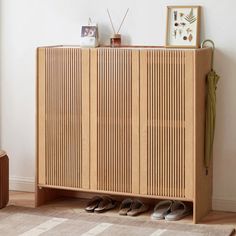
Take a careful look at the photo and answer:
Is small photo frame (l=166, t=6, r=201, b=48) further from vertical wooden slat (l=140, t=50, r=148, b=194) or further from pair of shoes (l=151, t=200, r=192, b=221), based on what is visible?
pair of shoes (l=151, t=200, r=192, b=221)

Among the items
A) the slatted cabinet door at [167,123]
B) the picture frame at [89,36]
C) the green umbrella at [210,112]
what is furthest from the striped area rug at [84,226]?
the picture frame at [89,36]

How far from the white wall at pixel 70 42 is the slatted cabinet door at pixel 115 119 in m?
0.41

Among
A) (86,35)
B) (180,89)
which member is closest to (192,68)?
(180,89)

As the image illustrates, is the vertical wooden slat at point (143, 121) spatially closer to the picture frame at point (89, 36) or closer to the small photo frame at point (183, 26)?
the small photo frame at point (183, 26)

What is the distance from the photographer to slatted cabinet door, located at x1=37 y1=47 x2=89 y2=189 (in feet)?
15.8

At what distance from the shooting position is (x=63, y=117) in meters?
4.90

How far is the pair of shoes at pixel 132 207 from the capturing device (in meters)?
4.78

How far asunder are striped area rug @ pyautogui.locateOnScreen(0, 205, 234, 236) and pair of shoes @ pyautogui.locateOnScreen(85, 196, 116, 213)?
0.21 feet

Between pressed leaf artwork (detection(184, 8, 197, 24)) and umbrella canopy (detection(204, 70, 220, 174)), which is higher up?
pressed leaf artwork (detection(184, 8, 197, 24))

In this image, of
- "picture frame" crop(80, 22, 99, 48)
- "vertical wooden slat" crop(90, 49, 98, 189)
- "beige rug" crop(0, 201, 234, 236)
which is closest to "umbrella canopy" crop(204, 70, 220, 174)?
"beige rug" crop(0, 201, 234, 236)

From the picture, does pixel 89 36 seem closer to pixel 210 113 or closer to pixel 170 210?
pixel 210 113

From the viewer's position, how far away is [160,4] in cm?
494

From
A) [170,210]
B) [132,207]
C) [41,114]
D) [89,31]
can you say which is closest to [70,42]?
[89,31]

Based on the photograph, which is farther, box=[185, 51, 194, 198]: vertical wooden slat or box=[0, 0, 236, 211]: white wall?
box=[0, 0, 236, 211]: white wall
